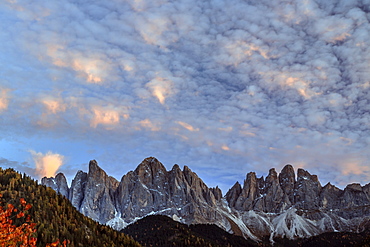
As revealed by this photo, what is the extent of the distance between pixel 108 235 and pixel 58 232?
3720 centimetres

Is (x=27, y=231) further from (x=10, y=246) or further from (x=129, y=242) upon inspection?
(x=129, y=242)

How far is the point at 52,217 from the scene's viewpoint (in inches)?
5655

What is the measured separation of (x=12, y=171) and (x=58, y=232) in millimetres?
50582

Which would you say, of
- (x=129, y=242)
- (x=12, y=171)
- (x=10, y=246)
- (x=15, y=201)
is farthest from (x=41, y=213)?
(x=10, y=246)

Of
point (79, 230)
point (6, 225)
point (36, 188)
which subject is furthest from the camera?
point (36, 188)

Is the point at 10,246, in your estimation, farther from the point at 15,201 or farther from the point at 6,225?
the point at 15,201

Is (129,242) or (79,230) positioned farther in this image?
(129,242)

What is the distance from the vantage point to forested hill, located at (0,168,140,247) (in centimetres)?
13244

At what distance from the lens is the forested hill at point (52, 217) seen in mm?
132438

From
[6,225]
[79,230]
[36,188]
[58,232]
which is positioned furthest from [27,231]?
[36,188]

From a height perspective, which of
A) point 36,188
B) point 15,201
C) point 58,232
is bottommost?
point 58,232

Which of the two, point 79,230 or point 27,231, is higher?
point 79,230

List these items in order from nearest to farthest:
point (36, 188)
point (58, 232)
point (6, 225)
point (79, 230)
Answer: point (6, 225)
point (58, 232)
point (79, 230)
point (36, 188)

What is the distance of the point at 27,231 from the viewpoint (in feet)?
134
